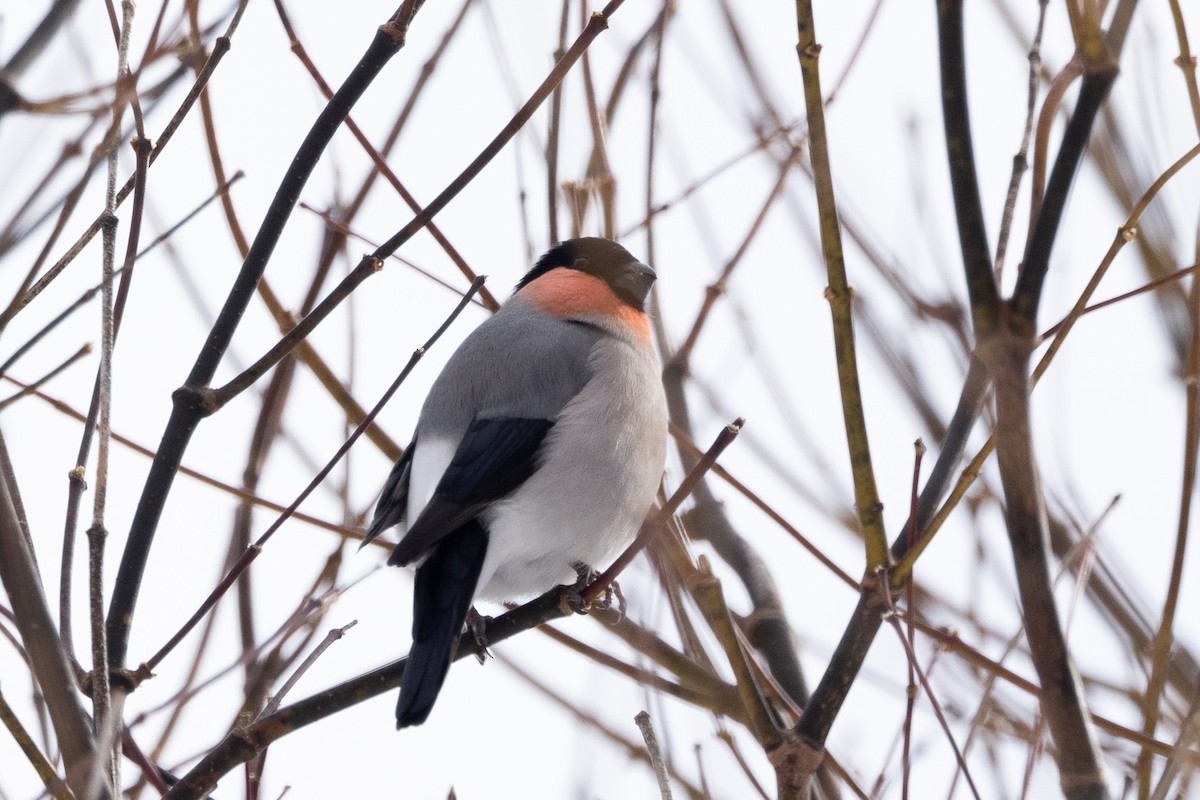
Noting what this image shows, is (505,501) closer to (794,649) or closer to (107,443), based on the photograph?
(794,649)

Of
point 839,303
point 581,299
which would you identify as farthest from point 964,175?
point 581,299

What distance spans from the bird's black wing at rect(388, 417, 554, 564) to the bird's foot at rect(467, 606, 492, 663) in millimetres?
212

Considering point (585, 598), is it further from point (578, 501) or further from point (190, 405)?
point (190, 405)

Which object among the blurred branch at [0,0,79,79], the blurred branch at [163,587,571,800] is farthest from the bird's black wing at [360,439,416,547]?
the blurred branch at [0,0,79,79]

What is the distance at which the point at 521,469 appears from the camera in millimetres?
2826

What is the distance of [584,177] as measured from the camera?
10.1 ft

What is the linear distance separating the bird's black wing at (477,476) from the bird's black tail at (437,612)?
0.18 feet

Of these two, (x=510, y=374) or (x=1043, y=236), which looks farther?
(x=510, y=374)

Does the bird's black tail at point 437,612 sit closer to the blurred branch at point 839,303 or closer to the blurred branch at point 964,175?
the blurred branch at point 839,303

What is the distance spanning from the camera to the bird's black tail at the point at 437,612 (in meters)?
2.18

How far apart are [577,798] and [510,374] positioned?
1174 millimetres

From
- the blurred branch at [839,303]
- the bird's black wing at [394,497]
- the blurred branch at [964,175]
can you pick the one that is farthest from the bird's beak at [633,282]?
the blurred branch at [964,175]

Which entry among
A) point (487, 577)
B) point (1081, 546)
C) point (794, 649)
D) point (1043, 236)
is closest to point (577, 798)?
point (487, 577)

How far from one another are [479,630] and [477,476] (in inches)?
13.4
